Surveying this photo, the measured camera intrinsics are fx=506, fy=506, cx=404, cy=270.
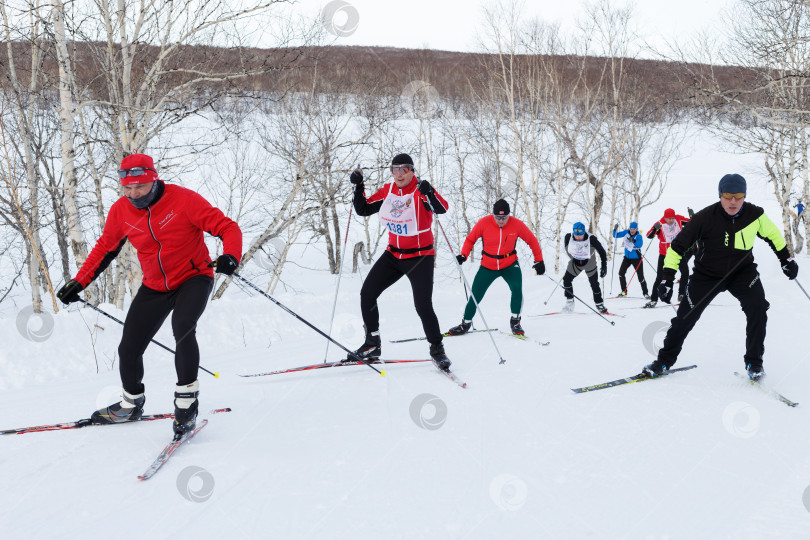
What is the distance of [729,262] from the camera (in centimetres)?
389

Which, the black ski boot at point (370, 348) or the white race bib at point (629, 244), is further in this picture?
the white race bib at point (629, 244)

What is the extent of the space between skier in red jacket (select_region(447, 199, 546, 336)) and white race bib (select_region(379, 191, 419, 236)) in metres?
1.81

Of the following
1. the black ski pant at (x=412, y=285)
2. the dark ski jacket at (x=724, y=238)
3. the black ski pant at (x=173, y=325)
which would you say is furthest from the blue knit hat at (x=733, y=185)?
the black ski pant at (x=173, y=325)

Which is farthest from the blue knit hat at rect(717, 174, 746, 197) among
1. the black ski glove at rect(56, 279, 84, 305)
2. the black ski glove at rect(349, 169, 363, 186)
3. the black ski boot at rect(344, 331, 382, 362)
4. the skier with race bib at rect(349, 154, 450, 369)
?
Answer: the black ski glove at rect(56, 279, 84, 305)

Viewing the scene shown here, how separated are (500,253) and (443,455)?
3.90 metres

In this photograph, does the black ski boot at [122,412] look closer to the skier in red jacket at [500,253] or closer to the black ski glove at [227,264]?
the black ski glove at [227,264]

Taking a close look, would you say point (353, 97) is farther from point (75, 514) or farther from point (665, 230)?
point (75, 514)

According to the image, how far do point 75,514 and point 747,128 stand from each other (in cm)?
2341

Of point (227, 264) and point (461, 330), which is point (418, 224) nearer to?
point (227, 264)

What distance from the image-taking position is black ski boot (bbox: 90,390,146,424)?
3.25 metres

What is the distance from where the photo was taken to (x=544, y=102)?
59.5 ft

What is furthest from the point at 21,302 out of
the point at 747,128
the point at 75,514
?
the point at 747,128

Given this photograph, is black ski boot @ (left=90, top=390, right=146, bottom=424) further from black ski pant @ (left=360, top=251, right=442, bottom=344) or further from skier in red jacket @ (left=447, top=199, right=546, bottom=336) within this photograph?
skier in red jacket @ (left=447, top=199, right=546, bottom=336)

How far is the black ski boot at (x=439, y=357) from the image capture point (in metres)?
4.39
